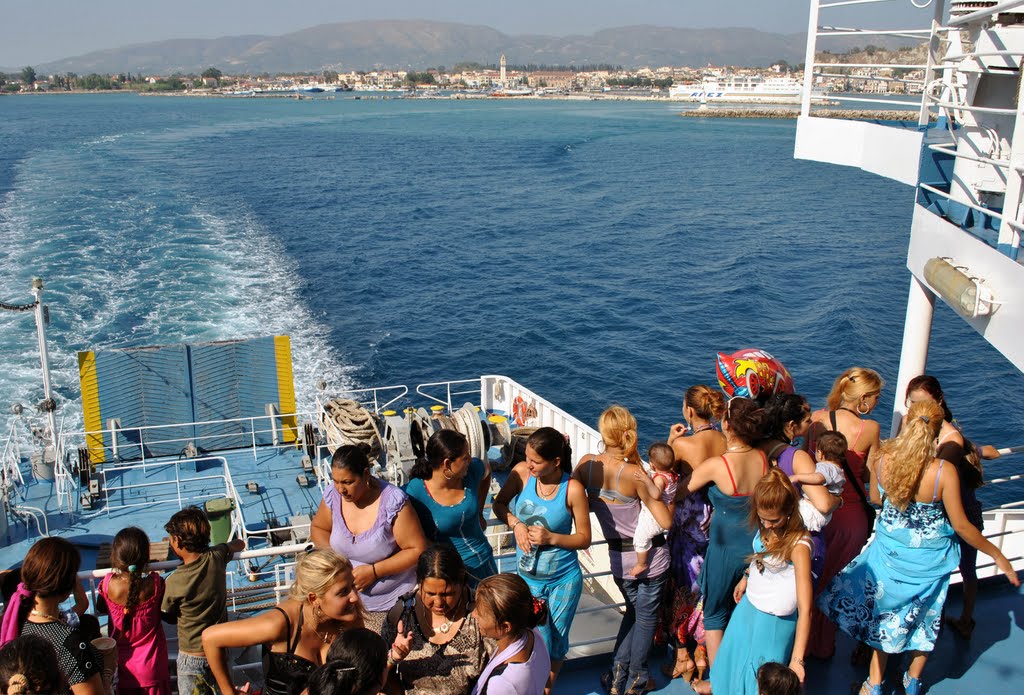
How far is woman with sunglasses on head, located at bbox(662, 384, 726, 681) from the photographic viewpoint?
4375 millimetres

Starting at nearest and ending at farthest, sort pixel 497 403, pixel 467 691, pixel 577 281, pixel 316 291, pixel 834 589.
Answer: pixel 467 691 < pixel 834 589 < pixel 497 403 < pixel 316 291 < pixel 577 281

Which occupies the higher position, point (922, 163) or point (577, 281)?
point (922, 163)

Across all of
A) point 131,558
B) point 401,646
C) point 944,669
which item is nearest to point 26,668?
point 131,558

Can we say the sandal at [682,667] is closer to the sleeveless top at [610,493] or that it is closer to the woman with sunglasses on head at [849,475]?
the woman with sunglasses on head at [849,475]

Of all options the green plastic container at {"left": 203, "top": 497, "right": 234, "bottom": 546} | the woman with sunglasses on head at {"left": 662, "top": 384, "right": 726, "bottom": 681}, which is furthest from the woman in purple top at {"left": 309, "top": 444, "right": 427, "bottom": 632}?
the green plastic container at {"left": 203, "top": 497, "right": 234, "bottom": 546}

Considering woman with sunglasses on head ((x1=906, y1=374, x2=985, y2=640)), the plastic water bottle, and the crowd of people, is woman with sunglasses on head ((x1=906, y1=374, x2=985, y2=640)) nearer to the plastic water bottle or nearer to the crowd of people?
the crowd of people

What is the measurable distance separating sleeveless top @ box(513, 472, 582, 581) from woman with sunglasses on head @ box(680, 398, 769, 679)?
678 millimetres

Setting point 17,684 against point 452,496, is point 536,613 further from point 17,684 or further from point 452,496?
point 17,684

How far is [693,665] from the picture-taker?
4578 millimetres

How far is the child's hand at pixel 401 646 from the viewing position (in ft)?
10.5

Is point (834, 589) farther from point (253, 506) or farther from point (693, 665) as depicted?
point (253, 506)

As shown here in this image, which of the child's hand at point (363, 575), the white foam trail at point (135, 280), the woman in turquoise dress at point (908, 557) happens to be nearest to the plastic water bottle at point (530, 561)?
the child's hand at point (363, 575)

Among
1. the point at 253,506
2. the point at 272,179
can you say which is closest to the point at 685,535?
the point at 253,506

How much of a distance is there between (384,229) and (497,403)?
30.3 metres
